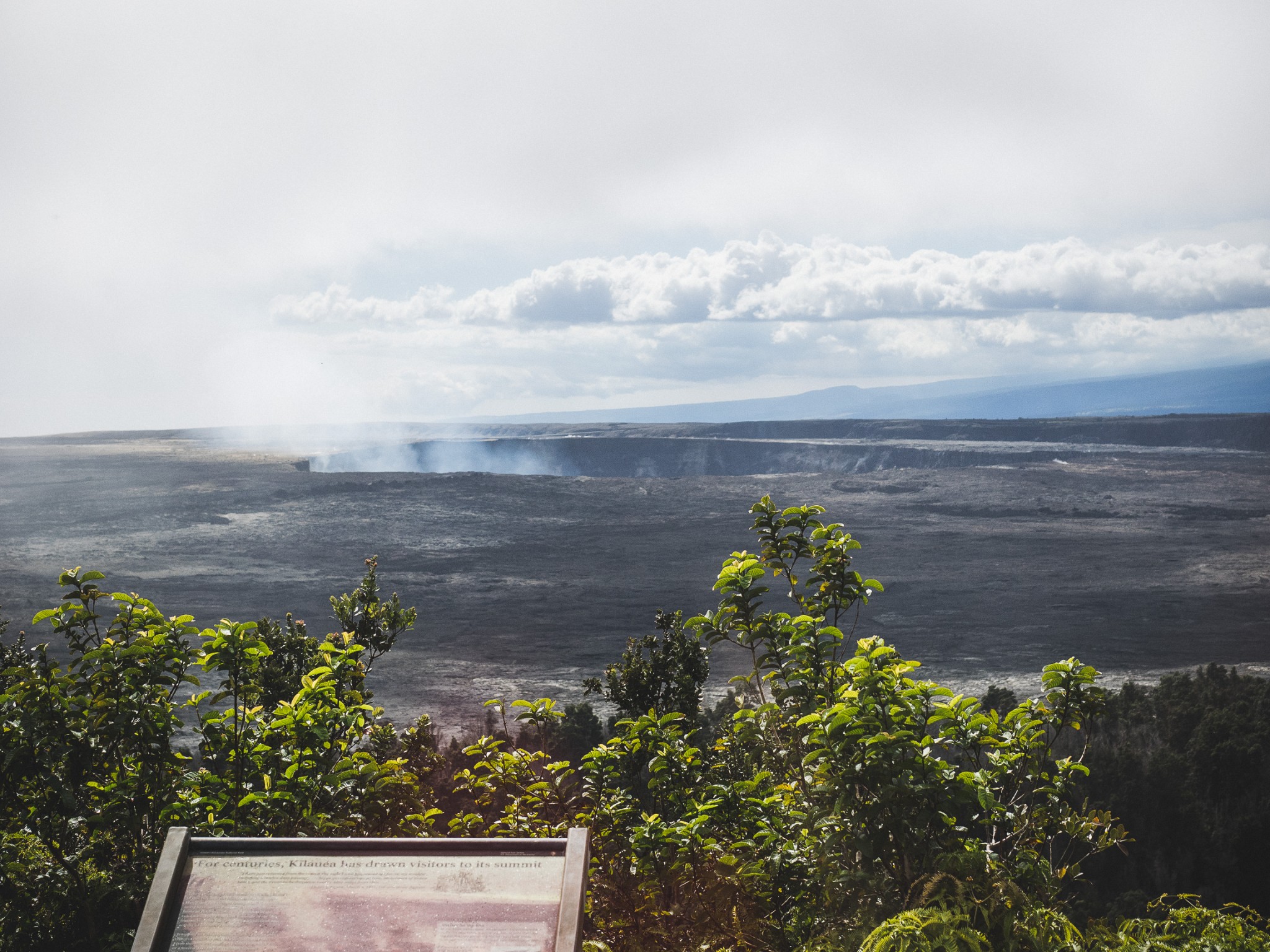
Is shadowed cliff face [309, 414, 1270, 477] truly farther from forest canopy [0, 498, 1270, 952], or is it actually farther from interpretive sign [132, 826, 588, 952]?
interpretive sign [132, 826, 588, 952]

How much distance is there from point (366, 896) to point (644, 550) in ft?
106

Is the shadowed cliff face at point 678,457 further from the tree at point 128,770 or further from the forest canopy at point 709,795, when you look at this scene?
the tree at point 128,770

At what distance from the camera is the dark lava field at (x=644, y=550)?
2134 cm

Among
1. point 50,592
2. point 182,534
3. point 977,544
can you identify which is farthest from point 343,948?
point 182,534

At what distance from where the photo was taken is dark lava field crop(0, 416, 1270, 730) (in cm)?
2134

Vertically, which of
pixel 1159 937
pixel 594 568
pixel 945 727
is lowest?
pixel 594 568

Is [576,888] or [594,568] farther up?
[576,888]

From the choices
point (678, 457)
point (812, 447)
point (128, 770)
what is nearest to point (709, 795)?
point (128, 770)

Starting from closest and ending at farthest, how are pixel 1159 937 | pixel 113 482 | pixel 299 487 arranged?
pixel 1159 937 < pixel 299 487 < pixel 113 482

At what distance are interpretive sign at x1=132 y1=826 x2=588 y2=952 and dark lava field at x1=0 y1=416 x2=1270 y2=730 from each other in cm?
1323

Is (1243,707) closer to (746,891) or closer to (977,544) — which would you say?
(746,891)

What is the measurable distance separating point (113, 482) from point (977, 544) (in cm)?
4186

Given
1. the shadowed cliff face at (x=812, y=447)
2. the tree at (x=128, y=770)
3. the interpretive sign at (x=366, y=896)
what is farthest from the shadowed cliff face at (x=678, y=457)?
the interpretive sign at (x=366, y=896)

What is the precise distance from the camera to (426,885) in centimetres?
262
